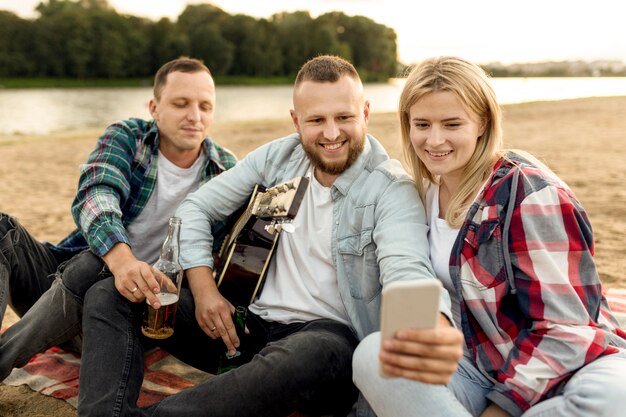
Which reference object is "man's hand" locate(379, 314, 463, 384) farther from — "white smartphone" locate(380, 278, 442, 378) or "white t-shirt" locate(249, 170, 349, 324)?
"white t-shirt" locate(249, 170, 349, 324)

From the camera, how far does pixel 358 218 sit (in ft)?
10.1

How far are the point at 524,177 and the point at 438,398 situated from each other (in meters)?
0.95

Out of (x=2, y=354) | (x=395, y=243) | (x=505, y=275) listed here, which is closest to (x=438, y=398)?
(x=505, y=275)

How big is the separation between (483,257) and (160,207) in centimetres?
231

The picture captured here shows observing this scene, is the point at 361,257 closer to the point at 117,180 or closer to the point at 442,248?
the point at 442,248

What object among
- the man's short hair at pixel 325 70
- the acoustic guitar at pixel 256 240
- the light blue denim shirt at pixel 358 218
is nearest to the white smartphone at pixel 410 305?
the light blue denim shirt at pixel 358 218

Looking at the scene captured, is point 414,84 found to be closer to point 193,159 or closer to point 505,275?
point 505,275

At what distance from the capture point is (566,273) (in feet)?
7.63

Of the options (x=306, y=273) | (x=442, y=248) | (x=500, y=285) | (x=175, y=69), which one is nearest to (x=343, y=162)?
(x=306, y=273)

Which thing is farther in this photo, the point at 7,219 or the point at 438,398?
the point at 7,219

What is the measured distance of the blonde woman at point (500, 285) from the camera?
2.25 metres

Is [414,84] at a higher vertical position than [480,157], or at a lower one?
higher

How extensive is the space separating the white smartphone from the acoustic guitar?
1438 mm

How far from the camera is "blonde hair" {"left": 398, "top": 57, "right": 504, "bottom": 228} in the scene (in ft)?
8.75
